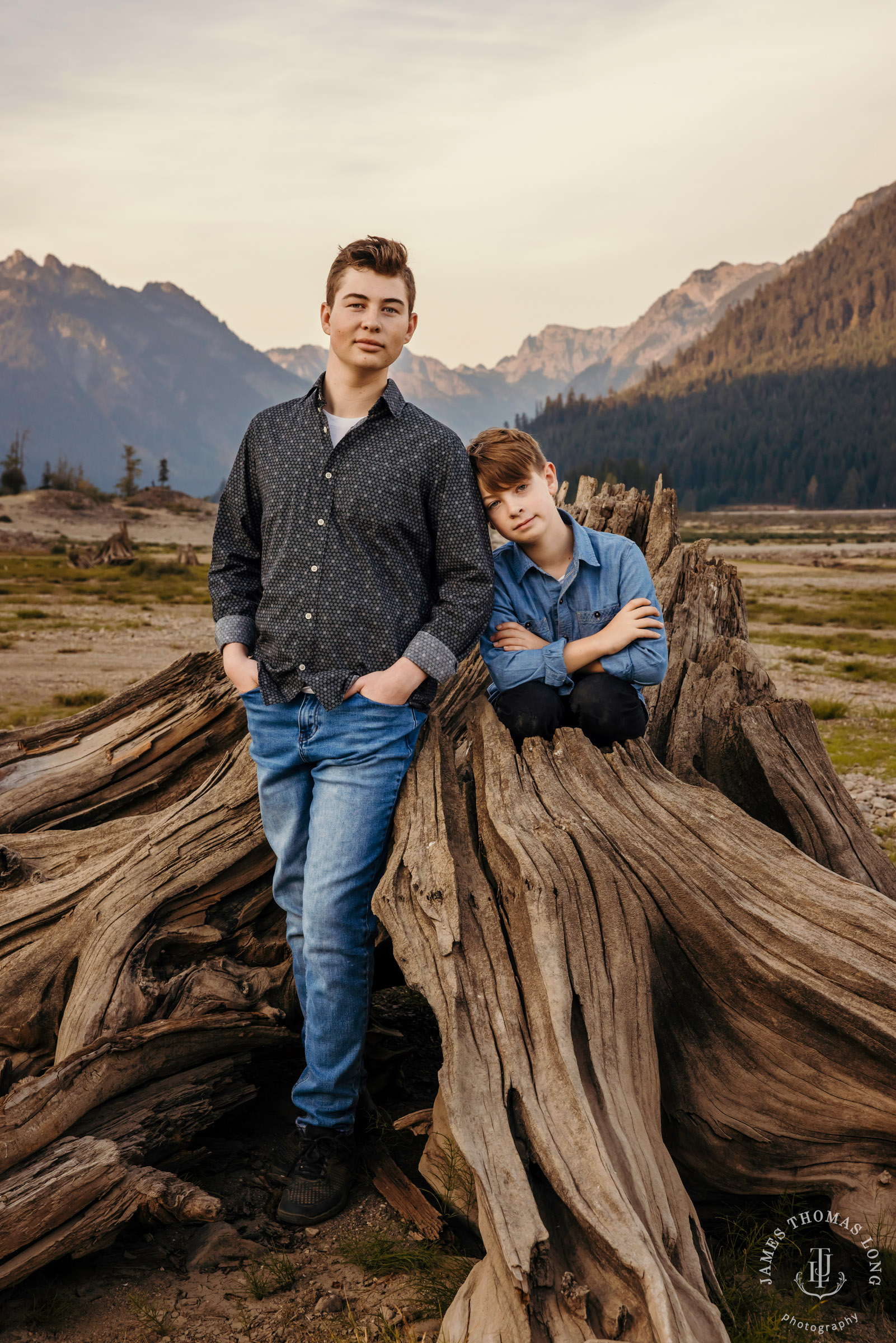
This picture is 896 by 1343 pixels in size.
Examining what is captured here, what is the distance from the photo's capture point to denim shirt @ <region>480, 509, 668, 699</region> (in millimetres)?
3223

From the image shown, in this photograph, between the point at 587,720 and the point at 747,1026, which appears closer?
the point at 747,1026

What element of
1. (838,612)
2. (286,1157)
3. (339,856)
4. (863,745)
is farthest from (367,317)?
(838,612)

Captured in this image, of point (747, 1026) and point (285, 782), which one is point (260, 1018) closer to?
point (285, 782)

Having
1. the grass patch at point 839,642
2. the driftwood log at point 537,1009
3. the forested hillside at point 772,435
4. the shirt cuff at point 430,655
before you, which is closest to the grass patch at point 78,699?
the driftwood log at point 537,1009

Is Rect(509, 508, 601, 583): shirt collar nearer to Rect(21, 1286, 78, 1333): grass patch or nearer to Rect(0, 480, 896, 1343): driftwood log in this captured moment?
Rect(0, 480, 896, 1343): driftwood log

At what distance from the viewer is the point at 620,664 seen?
3168 mm

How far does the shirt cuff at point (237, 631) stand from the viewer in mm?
3268

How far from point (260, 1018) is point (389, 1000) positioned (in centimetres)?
120

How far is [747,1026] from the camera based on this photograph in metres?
2.79

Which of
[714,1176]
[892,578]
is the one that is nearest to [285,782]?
[714,1176]

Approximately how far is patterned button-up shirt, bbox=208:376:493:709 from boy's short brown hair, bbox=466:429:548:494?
0.10 meters

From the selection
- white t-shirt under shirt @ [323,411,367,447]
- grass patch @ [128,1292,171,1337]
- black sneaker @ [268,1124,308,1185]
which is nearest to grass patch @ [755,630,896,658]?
white t-shirt under shirt @ [323,411,367,447]

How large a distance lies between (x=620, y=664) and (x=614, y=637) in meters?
0.10

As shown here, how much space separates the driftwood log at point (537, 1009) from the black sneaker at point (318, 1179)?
0.56 ft
